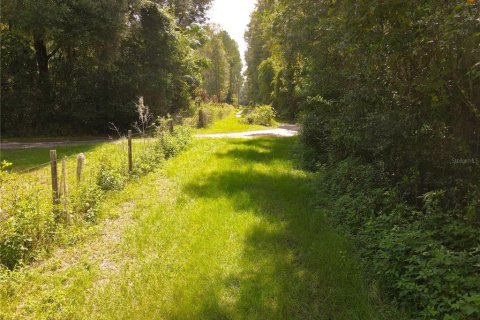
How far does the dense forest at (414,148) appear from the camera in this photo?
13.3 ft

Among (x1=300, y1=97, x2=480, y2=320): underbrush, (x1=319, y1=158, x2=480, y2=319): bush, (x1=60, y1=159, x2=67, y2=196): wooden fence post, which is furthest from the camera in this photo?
(x1=60, y1=159, x2=67, y2=196): wooden fence post

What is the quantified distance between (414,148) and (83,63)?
18739mm

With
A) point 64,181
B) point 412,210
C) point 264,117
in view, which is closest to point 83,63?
point 64,181

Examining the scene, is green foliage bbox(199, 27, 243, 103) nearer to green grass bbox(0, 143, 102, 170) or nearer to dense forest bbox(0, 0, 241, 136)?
dense forest bbox(0, 0, 241, 136)

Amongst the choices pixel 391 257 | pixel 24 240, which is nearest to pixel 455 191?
pixel 391 257

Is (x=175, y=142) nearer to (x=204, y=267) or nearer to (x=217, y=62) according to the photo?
(x=204, y=267)

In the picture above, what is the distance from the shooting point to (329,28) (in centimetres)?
841

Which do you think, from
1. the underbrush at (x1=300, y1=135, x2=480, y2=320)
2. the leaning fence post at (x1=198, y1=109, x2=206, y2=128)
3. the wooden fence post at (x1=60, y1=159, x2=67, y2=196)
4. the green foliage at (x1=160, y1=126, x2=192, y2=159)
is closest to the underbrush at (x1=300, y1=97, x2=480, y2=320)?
the underbrush at (x1=300, y1=135, x2=480, y2=320)

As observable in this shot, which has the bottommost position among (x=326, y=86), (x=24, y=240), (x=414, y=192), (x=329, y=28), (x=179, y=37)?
(x=24, y=240)

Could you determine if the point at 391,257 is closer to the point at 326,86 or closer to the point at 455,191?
the point at 455,191

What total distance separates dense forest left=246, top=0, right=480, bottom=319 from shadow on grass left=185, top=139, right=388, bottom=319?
0.47m

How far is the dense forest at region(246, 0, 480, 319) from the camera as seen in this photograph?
406 cm

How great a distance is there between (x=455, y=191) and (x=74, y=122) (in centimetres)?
1938

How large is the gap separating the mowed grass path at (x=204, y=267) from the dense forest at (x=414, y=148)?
2.09 feet
